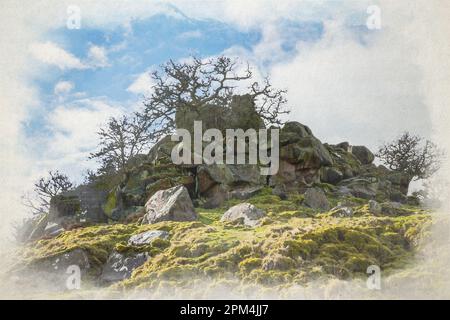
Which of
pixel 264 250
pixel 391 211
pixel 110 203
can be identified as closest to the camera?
pixel 264 250

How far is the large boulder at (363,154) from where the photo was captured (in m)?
31.2

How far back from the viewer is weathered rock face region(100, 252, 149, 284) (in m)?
11.4

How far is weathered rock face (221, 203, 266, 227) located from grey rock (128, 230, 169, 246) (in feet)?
9.22

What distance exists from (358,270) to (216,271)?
3306 millimetres

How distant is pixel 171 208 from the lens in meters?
15.3

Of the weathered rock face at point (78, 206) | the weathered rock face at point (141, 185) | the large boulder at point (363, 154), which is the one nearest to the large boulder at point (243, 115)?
the weathered rock face at point (141, 185)

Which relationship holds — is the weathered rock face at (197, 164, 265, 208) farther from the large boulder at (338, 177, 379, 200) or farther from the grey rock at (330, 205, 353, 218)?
the grey rock at (330, 205, 353, 218)

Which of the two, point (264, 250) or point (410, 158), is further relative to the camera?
point (410, 158)

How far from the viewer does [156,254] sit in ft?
38.6

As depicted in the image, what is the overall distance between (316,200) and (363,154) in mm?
14410

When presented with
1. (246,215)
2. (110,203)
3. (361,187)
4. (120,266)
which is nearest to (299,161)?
(361,187)

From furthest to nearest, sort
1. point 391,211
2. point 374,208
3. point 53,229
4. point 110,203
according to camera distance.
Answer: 1. point 110,203
2. point 53,229
3. point 391,211
4. point 374,208

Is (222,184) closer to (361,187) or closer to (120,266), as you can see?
(361,187)
